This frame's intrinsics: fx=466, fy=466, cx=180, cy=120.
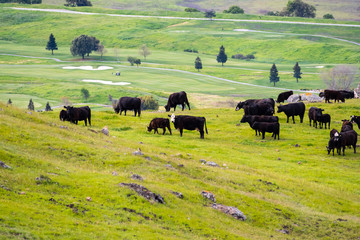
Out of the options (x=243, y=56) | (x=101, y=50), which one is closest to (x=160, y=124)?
(x=101, y=50)

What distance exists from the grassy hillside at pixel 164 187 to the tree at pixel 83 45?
14480 centimetres

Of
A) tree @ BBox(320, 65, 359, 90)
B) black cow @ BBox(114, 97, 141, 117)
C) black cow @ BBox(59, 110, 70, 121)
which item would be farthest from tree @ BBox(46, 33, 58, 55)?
black cow @ BBox(59, 110, 70, 121)

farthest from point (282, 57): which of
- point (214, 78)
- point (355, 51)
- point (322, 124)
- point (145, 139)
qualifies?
point (145, 139)

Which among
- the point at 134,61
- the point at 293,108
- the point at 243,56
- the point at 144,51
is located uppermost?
the point at 144,51

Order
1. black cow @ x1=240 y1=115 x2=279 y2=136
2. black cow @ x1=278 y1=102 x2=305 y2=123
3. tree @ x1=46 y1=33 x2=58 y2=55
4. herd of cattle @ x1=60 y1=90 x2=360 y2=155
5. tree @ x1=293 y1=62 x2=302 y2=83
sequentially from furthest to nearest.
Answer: tree @ x1=46 y1=33 x2=58 y2=55 < tree @ x1=293 y1=62 x2=302 y2=83 < black cow @ x1=278 y1=102 x2=305 y2=123 < black cow @ x1=240 y1=115 x2=279 y2=136 < herd of cattle @ x1=60 y1=90 x2=360 y2=155

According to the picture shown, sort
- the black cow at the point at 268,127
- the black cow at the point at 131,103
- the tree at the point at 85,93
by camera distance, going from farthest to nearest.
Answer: the tree at the point at 85,93 < the black cow at the point at 131,103 < the black cow at the point at 268,127

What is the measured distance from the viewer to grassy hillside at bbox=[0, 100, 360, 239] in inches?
595

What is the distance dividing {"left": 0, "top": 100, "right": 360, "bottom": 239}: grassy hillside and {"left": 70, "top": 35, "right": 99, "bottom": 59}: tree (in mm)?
144800

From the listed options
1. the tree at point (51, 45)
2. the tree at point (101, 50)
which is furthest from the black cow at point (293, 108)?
the tree at point (51, 45)

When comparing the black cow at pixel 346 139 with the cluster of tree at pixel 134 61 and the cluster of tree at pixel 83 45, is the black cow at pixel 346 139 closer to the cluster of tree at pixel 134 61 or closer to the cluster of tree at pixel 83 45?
the cluster of tree at pixel 134 61

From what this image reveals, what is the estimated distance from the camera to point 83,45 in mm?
175125

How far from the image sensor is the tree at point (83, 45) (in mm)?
174375

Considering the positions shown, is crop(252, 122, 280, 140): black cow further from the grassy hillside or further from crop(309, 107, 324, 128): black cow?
crop(309, 107, 324, 128): black cow

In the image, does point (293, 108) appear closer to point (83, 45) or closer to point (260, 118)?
point (260, 118)
